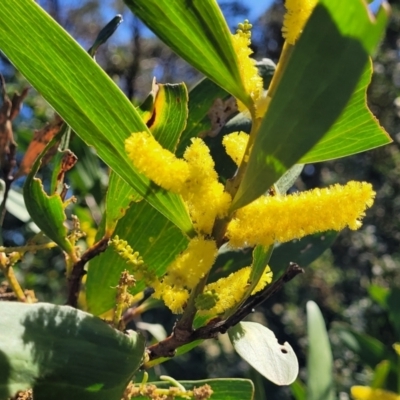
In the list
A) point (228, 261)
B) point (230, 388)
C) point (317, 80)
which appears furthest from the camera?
point (228, 261)

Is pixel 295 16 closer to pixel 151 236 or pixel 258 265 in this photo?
pixel 258 265

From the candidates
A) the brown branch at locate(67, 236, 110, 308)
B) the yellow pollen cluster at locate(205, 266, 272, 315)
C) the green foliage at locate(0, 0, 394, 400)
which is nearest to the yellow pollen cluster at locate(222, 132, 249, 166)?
the green foliage at locate(0, 0, 394, 400)

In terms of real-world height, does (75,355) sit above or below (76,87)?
below

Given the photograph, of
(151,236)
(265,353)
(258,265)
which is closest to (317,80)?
(258,265)

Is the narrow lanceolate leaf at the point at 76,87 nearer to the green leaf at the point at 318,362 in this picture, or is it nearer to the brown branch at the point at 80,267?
the brown branch at the point at 80,267

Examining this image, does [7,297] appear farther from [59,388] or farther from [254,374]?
[254,374]

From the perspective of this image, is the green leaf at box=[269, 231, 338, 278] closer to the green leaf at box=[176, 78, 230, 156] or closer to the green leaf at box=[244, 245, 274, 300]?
the green leaf at box=[176, 78, 230, 156]
